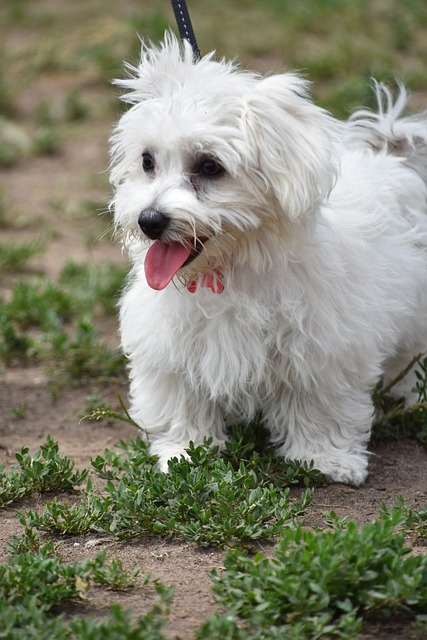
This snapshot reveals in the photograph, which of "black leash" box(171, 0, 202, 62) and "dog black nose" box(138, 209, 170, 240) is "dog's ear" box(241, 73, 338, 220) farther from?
"black leash" box(171, 0, 202, 62)

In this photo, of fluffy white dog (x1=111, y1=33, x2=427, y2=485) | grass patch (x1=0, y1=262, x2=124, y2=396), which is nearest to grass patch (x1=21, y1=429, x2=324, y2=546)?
fluffy white dog (x1=111, y1=33, x2=427, y2=485)

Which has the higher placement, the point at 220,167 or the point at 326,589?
the point at 220,167

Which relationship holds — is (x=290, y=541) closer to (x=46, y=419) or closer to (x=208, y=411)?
(x=208, y=411)

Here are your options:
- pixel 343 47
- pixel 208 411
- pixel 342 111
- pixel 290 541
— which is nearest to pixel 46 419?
pixel 208 411

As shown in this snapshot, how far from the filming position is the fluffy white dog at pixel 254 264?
3428 millimetres

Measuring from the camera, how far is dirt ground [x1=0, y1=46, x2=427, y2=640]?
3131 millimetres

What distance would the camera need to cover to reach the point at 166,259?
3502mm

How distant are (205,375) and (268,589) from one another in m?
1.04

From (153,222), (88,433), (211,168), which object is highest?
(211,168)

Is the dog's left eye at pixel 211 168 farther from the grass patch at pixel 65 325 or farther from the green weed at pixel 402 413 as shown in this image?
the grass patch at pixel 65 325

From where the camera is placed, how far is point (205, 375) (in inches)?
147

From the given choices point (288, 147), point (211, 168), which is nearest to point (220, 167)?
point (211, 168)

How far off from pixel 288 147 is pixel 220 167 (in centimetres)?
24

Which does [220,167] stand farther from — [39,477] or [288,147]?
[39,477]
